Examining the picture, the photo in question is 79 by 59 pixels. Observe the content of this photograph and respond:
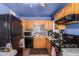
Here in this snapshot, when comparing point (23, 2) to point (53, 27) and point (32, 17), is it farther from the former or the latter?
point (53, 27)

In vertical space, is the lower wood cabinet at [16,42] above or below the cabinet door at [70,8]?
below

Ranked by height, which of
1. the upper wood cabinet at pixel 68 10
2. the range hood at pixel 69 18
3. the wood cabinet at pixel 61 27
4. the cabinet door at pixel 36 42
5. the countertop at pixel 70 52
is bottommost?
the countertop at pixel 70 52

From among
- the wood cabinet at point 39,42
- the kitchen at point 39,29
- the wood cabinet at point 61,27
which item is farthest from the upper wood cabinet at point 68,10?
the wood cabinet at point 39,42

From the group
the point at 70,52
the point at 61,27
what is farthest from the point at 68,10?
the point at 70,52

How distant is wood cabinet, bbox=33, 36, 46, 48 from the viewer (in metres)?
1.69

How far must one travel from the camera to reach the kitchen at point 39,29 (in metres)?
1.64

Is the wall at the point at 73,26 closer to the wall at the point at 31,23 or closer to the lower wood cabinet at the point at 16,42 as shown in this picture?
the wall at the point at 31,23

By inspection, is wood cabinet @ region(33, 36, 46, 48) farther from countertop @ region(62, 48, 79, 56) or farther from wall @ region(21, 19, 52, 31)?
countertop @ region(62, 48, 79, 56)

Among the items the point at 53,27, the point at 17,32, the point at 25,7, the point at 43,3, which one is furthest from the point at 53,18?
the point at 17,32

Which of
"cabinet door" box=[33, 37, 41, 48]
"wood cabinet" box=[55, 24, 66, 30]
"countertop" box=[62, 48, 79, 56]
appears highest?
"wood cabinet" box=[55, 24, 66, 30]

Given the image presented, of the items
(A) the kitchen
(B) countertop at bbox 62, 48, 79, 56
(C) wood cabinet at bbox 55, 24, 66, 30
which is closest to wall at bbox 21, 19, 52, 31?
(A) the kitchen

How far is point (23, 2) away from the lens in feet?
5.45

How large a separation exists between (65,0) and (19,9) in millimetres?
633

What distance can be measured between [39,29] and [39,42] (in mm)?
180
